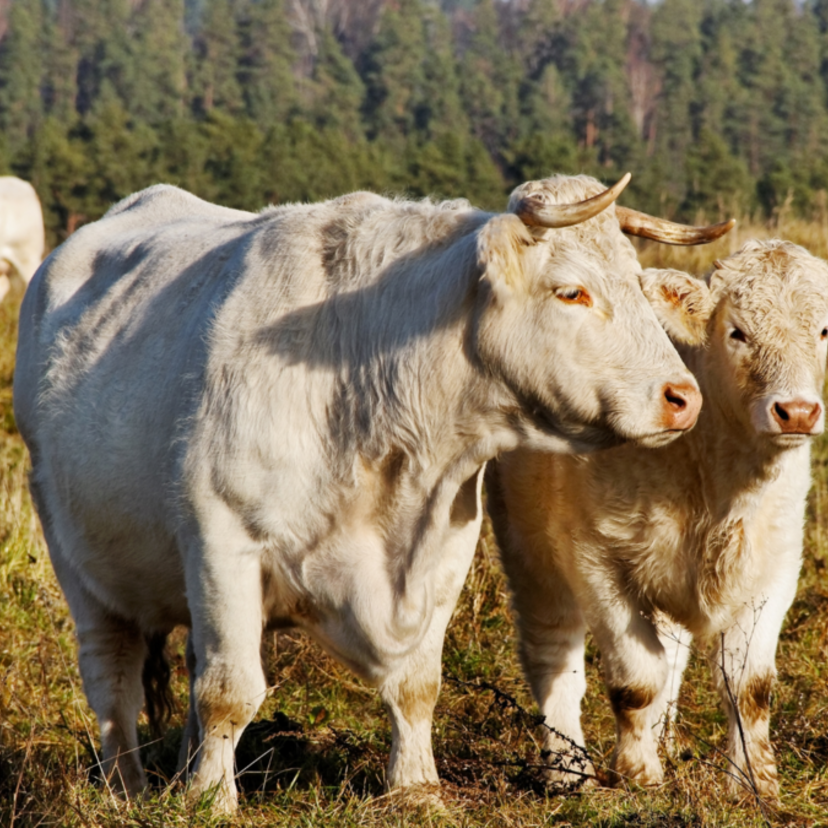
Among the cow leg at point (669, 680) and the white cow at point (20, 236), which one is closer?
the cow leg at point (669, 680)

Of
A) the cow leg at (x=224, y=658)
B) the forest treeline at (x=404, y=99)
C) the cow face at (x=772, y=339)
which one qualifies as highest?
the cow face at (x=772, y=339)

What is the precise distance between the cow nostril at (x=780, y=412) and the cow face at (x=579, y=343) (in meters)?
0.54

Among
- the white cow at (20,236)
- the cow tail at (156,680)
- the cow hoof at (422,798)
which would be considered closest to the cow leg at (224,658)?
the cow hoof at (422,798)

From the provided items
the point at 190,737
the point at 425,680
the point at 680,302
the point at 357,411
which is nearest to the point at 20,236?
the point at 190,737

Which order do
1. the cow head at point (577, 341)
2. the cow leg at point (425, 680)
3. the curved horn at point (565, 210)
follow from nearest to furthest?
the curved horn at point (565, 210)
the cow head at point (577, 341)
the cow leg at point (425, 680)

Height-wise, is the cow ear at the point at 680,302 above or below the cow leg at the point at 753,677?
above

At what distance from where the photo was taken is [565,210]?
3.33m

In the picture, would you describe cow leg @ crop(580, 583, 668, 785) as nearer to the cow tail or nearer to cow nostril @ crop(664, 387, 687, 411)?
cow nostril @ crop(664, 387, 687, 411)

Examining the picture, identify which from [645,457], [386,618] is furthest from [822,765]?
[386,618]

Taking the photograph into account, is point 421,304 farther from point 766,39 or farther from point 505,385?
point 766,39

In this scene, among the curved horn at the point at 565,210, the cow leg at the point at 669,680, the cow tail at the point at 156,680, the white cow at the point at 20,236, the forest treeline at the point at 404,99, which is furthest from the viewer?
the forest treeline at the point at 404,99

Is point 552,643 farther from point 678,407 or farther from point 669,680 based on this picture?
point 678,407

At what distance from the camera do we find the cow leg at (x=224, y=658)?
358 cm

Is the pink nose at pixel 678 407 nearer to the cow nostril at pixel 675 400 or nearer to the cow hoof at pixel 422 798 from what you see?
the cow nostril at pixel 675 400
